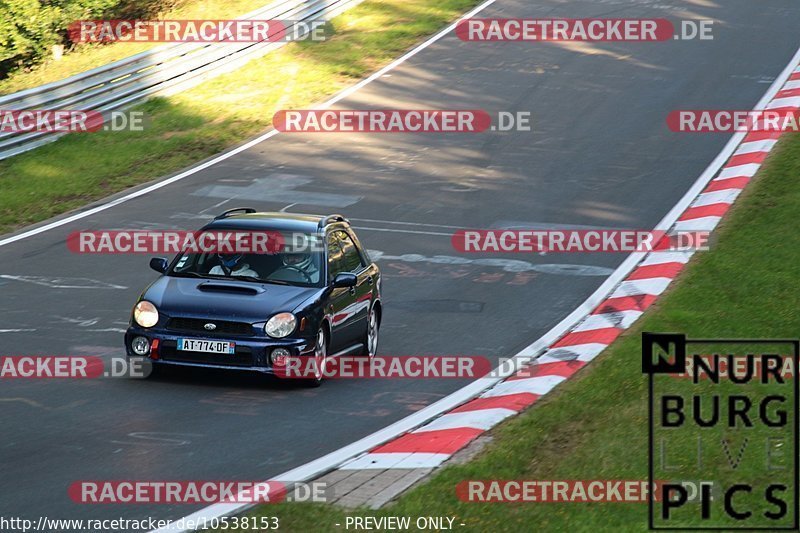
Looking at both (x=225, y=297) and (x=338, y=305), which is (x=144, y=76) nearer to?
(x=338, y=305)

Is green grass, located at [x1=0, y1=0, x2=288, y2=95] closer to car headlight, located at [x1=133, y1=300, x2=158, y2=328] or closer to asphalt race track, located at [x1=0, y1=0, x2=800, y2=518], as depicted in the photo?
asphalt race track, located at [x1=0, y1=0, x2=800, y2=518]

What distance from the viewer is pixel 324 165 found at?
23672 mm

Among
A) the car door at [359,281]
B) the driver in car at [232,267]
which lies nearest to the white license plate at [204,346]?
the driver in car at [232,267]

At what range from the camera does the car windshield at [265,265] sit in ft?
41.6

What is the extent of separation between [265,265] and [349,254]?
1372 millimetres

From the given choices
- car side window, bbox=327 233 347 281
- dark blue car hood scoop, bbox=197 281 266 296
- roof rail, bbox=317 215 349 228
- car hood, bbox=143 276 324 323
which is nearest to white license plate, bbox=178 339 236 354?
car hood, bbox=143 276 324 323

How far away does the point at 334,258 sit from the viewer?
13.3m

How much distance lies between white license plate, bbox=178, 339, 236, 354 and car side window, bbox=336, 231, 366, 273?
2.23 metres

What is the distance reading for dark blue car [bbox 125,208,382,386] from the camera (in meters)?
11.8

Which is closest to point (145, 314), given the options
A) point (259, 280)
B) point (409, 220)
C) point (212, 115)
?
point (259, 280)

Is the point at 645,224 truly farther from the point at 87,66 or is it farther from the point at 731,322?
the point at 87,66

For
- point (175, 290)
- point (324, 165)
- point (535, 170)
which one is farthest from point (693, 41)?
point (175, 290)

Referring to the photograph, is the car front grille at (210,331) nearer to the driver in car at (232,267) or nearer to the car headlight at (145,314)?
the car headlight at (145,314)

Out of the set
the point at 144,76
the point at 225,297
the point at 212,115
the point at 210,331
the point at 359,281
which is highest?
the point at 144,76
